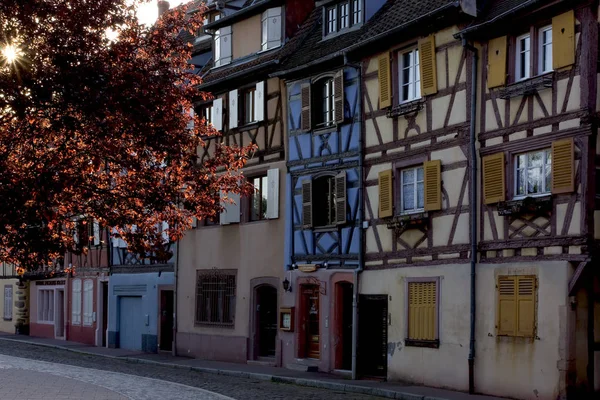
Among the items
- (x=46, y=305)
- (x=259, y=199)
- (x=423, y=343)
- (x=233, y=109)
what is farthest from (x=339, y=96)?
(x=46, y=305)

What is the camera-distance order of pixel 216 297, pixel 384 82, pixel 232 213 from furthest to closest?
1. pixel 216 297
2. pixel 232 213
3. pixel 384 82

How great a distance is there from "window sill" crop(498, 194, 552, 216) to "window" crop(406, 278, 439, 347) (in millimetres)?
2774

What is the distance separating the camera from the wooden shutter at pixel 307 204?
25.2m

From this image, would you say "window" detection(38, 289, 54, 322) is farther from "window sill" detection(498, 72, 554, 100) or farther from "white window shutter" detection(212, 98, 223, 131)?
"window sill" detection(498, 72, 554, 100)

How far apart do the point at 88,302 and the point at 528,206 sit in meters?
23.5

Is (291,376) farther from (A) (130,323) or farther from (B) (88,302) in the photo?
(B) (88,302)

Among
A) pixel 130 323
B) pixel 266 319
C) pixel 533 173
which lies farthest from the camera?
pixel 130 323

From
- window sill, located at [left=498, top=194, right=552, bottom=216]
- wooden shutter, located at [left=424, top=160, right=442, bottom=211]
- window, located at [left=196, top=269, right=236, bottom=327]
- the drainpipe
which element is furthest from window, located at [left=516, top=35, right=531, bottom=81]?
window, located at [left=196, top=269, right=236, bottom=327]

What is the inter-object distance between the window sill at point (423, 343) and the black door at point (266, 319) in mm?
6336

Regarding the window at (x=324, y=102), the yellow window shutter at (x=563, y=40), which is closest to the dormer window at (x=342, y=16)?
the window at (x=324, y=102)

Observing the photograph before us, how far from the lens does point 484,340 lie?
63.3 feet

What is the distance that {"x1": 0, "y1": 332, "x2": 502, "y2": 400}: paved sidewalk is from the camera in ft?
63.0

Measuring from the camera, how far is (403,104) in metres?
22.0

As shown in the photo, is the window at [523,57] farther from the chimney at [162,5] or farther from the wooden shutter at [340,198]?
the chimney at [162,5]
